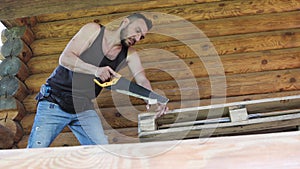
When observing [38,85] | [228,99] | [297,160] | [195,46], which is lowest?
[297,160]

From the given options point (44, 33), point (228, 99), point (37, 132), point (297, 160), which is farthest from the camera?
point (44, 33)

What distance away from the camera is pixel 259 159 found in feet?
3.15

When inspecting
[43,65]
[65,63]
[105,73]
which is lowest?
[105,73]

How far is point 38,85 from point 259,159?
10.3 feet

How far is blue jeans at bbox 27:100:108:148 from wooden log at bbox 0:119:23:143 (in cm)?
87

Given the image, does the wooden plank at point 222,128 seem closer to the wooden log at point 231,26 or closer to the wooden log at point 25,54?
the wooden log at point 231,26

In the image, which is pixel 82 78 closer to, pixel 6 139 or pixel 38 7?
pixel 38 7

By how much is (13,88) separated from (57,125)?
1.14m

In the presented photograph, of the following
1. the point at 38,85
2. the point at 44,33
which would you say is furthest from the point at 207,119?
the point at 44,33

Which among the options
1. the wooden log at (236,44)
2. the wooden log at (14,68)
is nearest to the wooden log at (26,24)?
the wooden log at (14,68)

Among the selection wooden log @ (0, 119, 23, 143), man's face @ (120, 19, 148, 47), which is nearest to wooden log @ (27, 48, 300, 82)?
wooden log @ (0, 119, 23, 143)

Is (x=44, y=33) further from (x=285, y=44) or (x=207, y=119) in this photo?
(x=285, y=44)

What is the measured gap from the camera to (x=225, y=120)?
2951 mm

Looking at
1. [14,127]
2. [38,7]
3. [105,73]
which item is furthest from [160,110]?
[14,127]
